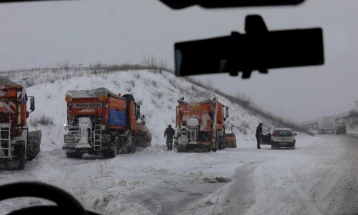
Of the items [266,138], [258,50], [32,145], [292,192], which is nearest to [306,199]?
[292,192]

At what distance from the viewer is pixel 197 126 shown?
1059 inches

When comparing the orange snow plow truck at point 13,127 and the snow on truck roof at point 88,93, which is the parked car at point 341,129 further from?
the orange snow plow truck at point 13,127

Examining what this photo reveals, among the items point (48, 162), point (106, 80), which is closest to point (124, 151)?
point (48, 162)

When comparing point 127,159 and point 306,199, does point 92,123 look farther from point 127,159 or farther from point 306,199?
point 306,199

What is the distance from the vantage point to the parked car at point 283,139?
105ft

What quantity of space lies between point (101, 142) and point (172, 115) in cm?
2115

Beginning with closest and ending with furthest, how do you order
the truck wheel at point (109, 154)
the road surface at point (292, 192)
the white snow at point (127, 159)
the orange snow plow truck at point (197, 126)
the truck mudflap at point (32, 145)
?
the road surface at point (292, 192), the white snow at point (127, 159), the truck mudflap at point (32, 145), the truck wheel at point (109, 154), the orange snow plow truck at point (197, 126)

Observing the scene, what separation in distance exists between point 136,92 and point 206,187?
32.8m

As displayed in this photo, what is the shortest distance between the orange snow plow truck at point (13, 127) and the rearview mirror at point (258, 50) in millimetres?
13319

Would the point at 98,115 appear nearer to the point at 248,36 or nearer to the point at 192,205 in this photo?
the point at 192,205

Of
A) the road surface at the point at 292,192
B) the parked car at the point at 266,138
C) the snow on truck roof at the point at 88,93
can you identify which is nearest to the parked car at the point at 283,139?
the parked car at the point at 266,138

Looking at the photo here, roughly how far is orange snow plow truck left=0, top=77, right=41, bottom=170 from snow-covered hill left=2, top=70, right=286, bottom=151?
611 inches

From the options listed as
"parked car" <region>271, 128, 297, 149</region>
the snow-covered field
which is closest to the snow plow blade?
"parked car" <region>271, 128, 297, 149</region>

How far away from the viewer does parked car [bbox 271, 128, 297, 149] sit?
32.0 meters
